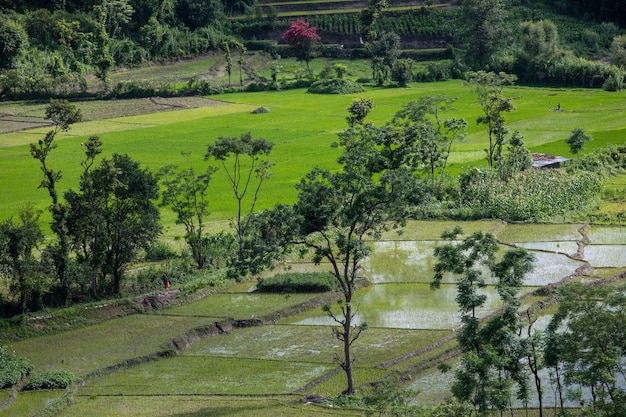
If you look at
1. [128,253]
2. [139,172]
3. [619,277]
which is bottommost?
[619,277]

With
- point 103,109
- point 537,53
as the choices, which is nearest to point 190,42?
point 103,109

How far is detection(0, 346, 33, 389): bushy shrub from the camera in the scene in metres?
24.3

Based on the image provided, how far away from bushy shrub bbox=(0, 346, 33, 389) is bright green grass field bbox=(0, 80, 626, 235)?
14763 mm

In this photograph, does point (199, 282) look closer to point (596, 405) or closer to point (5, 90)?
point (596, 405)

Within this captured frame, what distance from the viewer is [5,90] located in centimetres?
7894

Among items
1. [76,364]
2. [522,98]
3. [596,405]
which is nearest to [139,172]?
[76,364]

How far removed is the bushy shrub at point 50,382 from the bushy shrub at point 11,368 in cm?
34

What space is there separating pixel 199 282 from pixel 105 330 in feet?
14.7

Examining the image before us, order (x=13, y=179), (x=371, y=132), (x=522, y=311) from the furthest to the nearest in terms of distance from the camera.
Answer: (x=13, y=179) < (x=522, y=311) < (x=371, y=132)

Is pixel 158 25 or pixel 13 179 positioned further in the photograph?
pixel 158 25

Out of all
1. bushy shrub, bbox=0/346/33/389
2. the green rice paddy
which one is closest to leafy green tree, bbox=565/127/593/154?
the green rice paddy

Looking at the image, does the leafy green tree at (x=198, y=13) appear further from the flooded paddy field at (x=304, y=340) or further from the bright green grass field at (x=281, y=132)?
the flooded paddy field at (x=304, y=340)

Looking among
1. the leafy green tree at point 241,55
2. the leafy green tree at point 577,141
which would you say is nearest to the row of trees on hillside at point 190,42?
the leafy green tree at point 241,55

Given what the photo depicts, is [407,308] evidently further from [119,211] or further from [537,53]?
[537,53]
